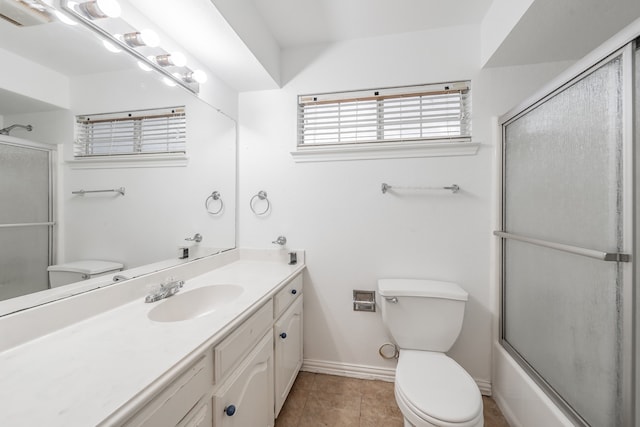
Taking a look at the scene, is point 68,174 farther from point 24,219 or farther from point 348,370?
point 348,370

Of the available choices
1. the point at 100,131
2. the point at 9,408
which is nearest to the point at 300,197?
the point at 100,131

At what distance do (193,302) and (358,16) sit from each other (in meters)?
1.94

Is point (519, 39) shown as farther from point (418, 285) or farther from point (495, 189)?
point (418, 285)

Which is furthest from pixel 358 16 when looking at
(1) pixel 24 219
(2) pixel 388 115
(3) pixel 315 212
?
(1) pixel 24 219

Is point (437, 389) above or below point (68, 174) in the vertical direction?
below

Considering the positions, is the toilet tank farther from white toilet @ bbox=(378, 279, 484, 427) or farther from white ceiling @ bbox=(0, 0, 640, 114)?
white ceiling @ bbox=(0, 0, 640, 114)

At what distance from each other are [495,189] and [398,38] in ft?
3.94

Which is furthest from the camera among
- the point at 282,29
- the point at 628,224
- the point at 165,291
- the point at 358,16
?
the point at 282,29

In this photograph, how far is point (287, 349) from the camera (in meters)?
1.45

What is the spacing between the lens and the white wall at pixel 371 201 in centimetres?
159

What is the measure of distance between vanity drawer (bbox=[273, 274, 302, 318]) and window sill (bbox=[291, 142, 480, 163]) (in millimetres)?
859

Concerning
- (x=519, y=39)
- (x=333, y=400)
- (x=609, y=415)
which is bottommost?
(x=333, y=400)

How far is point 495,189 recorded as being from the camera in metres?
1.56

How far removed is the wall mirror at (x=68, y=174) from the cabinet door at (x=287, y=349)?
2.36 ft
